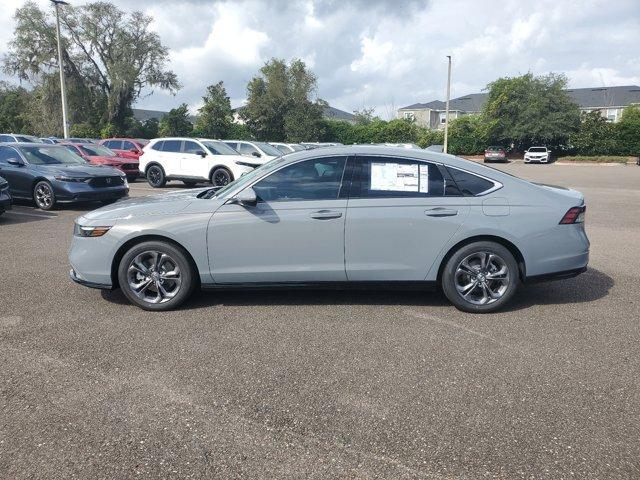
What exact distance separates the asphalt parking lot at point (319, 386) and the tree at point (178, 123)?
44769 mm

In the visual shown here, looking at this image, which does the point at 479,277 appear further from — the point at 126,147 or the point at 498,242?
the point at 126,147

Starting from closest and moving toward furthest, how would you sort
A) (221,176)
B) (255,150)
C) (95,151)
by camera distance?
1. (221,176)
2. (255,150)
3. (95,151)

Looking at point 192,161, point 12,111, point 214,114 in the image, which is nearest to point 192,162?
point 192,161

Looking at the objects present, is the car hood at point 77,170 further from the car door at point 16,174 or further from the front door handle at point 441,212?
the front door handle at point 441,212

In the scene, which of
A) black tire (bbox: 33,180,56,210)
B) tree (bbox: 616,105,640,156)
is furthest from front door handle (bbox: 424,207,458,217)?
tree (bbox: 616,105,640,156)

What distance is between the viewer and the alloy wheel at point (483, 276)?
15.8 ft

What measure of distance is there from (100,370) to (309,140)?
45.3m

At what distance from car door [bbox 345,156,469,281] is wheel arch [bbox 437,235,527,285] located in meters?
0.14

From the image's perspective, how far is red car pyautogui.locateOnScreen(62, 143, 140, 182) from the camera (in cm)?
1827

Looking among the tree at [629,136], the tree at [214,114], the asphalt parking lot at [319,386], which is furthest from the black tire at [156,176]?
the tree at [629,136]

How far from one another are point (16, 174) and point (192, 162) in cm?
561

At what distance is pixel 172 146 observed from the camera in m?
17.2

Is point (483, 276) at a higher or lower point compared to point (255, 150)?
lower

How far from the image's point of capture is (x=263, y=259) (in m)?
4.80
